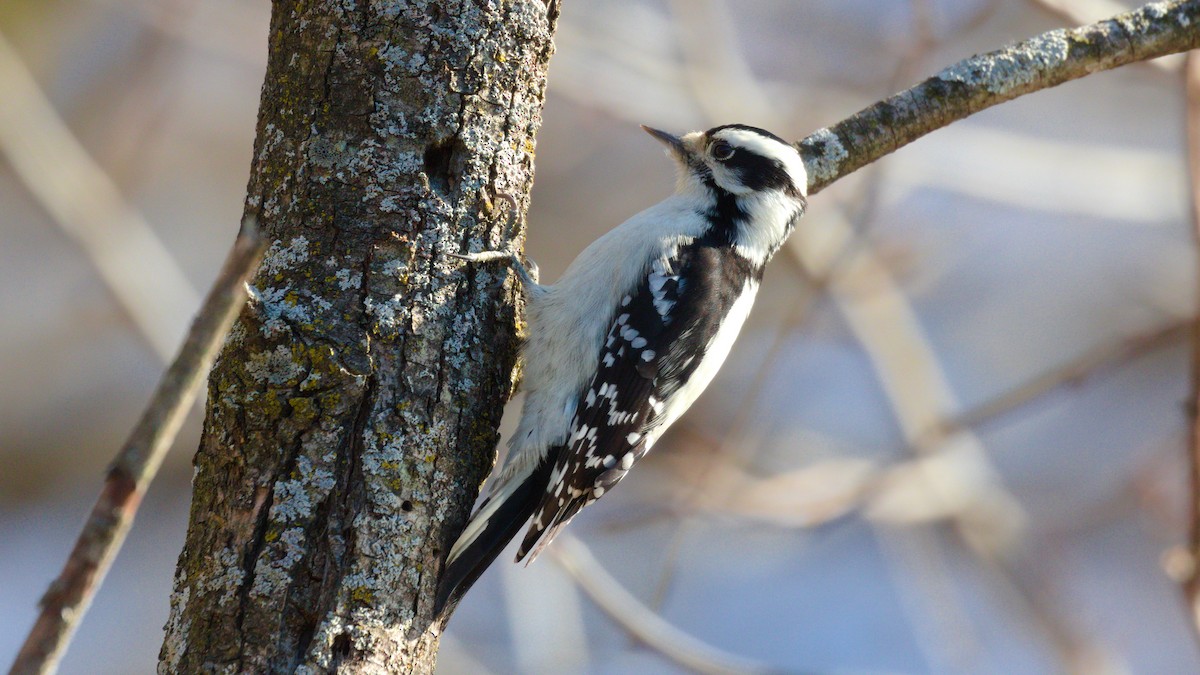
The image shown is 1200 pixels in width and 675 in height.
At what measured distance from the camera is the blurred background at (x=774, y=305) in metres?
5.56

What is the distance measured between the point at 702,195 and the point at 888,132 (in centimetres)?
102

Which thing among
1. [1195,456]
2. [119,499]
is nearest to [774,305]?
[1195,456]

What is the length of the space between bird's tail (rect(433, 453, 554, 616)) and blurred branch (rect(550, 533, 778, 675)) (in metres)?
0.37

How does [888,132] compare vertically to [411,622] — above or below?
above

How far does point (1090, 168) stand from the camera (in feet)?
21.9

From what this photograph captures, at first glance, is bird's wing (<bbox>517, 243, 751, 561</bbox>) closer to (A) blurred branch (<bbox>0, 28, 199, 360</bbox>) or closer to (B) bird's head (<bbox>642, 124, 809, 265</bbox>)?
(B) bird's head (<bbox>642, 124, 809, 265</bbox>)

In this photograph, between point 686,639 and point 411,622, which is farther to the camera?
point 686,639

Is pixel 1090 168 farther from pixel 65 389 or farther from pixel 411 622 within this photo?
pixel 65 389

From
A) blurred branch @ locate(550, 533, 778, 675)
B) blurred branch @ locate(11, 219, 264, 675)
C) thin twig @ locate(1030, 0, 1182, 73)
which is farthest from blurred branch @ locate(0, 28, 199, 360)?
blurred branch @ locate(11, 219, 264, 675)

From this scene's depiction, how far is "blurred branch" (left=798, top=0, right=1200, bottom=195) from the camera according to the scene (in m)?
3.03

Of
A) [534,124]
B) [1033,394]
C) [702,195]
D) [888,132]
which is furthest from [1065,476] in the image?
[534,124]

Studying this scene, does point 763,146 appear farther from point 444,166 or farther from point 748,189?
point 444,166

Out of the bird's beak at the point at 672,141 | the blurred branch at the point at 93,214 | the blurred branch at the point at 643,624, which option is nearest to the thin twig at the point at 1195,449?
the blurred branch at the point at 643,624

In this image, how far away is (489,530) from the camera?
2641 millimetres
